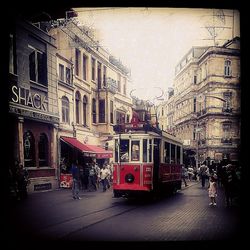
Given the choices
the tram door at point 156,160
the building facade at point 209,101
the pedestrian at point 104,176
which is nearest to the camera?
the building facade at point 209,101

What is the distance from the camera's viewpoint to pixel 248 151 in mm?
7777

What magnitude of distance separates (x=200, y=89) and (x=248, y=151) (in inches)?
155

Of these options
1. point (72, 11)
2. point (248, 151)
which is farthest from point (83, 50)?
point (248, 151)

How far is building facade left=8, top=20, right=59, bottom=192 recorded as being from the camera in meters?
9.08

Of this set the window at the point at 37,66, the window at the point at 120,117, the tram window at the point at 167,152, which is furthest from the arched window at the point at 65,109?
the tram window at the point at 167,152

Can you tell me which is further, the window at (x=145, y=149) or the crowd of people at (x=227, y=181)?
the window at (x=145, y=149)

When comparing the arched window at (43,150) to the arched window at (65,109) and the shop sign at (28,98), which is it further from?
the shop sign at (28,98)

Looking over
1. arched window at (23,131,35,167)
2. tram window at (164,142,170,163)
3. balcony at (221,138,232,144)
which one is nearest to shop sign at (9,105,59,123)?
arched window at (23,131,35,167)

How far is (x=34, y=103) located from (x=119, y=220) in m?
4.67

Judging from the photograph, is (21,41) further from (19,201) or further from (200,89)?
(200,89)

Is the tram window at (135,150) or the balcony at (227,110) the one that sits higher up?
the balcony at (227,110)

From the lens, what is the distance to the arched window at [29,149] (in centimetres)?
946

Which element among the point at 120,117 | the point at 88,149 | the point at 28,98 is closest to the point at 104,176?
the point at 88,149

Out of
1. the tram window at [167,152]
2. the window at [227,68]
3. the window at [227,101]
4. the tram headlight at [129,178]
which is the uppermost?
the window at [227,68]
